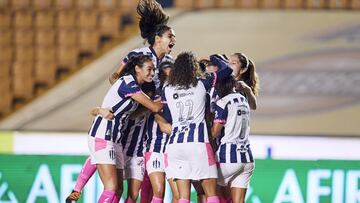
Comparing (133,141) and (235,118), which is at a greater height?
(235,118)

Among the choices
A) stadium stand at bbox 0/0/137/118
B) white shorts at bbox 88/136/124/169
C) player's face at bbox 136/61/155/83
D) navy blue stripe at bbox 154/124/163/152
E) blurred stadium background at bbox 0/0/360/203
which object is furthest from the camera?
stadium stand at bbox 0/0/137/118

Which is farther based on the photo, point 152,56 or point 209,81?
point 152,56

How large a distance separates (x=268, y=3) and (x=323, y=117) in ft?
4.95

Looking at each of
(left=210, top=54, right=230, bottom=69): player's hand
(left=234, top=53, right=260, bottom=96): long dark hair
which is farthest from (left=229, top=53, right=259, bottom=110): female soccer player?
(left=210, top=54, right=230, bottom=69): player's hand

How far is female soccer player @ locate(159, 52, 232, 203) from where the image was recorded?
20.0 feet

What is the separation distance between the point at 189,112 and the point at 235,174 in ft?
1.89

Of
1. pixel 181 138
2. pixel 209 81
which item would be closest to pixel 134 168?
pixel 181 138

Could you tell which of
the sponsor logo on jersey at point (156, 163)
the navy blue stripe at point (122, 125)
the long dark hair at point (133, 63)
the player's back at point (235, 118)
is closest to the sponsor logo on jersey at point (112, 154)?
the navy blue stripe at point (122, 125)

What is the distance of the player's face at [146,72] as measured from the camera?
6.31m

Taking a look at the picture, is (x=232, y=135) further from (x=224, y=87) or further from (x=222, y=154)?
(x=224, y=87)

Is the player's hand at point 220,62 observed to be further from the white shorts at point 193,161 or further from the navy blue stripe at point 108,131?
the navy blue stripe at point 108,131

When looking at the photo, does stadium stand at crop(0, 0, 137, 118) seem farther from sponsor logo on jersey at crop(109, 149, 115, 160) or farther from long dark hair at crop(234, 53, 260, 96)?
sponsor logo on jersey at crop(109, 149, 115, 160)

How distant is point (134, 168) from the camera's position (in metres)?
6.68

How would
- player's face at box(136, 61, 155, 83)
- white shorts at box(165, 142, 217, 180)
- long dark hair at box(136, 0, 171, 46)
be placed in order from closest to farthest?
white shorts at box(165, 142, 217, 180) → player's face at box(136, 61, 155, 83) → long dark hair at box(136, 0, 171, 46)
